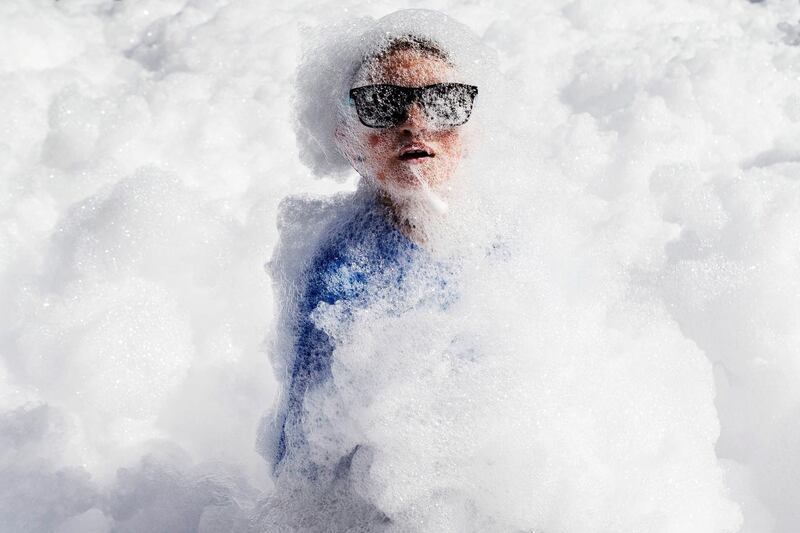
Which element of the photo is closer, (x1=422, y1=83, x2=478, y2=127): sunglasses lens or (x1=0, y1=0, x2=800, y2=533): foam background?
(x1=422, y1=83, x2=478, y2=127): sunglasses lens

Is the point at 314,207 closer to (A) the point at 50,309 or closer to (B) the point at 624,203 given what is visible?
(A) the point at 50,309

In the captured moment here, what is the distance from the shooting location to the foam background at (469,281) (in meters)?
1.70

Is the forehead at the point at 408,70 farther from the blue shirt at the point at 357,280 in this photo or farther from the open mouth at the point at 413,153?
the blue shirt at the point at 357,280

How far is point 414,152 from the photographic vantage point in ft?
4.84

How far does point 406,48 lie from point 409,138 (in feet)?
0.63

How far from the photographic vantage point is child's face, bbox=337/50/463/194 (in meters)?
1.46

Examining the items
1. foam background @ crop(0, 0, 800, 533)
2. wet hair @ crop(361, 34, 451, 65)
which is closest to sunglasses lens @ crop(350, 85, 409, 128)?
wet hair @ crop(361, 34, 451, 65)

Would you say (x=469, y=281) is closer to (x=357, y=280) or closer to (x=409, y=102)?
(x=357, y=280)

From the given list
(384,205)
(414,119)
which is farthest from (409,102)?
(384,205)

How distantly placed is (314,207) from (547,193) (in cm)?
62

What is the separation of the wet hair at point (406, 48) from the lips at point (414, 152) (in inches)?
7.7

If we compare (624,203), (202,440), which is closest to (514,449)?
(202,440)

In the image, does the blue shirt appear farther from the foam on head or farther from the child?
the foam on head

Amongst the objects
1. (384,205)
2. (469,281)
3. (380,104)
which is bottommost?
(469,281)
